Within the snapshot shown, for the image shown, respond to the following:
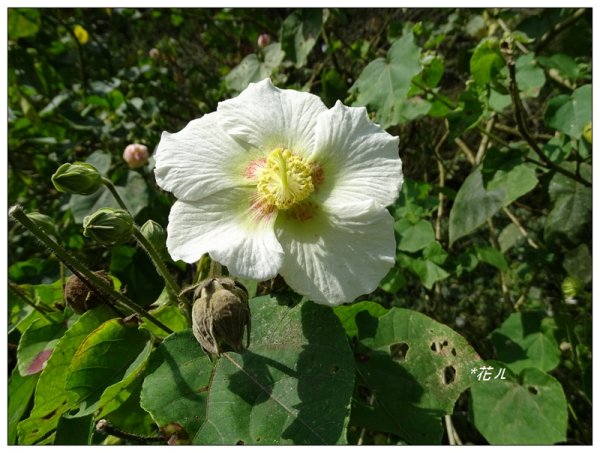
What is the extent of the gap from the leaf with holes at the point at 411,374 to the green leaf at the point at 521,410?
37 cm

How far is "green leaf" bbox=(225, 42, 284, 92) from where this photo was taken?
1996 millimetres

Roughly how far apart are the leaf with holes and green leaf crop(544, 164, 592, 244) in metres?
0.81

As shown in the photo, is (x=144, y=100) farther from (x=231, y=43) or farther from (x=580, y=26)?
(x=580, y=26)

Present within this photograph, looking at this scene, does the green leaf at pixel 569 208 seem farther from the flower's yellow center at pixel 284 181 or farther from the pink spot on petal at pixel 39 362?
the pink spot on petal at pixel 39 362

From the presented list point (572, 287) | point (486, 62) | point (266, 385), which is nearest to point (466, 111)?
point (486, 62)

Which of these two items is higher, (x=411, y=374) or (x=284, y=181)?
(x=284, y=181)

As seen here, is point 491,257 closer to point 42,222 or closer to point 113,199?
point 113,199

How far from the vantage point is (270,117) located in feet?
3.16

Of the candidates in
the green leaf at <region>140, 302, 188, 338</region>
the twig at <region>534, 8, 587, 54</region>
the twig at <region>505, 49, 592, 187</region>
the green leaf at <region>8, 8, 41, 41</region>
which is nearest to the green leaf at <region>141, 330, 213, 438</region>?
the green leaf at <region>140, 302, 188, 338</region>

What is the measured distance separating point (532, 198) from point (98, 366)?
2.51m

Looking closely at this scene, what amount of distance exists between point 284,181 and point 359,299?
3.41 ft

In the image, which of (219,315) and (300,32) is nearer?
(219,315)

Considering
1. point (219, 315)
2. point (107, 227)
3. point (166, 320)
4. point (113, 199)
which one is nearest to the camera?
point (219, 315)

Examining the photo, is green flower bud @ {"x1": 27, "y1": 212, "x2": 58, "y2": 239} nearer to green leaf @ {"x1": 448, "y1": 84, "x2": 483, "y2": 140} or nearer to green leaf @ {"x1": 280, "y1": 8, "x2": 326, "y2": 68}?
green leaf @ {"x1": 448, "y1": 84, "x2": 483, "y2": 140}
